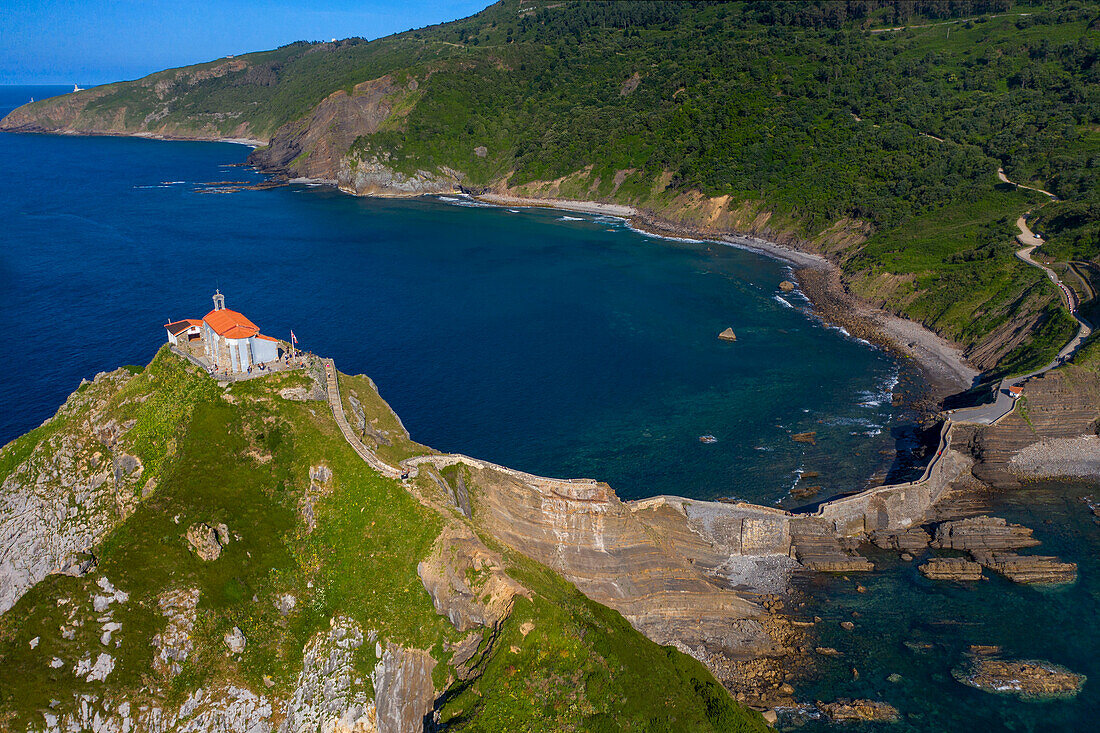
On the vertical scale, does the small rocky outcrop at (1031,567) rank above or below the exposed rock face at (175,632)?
below

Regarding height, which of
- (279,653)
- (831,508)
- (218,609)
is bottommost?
(831,508)

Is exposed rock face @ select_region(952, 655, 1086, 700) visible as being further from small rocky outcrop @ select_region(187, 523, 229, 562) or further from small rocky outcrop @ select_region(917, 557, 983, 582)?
small rocky outcrop @ select_region(187, 523, 229, 562)

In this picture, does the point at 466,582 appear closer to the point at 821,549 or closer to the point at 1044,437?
the point at 821,549

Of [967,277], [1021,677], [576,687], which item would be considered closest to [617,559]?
[576,687]

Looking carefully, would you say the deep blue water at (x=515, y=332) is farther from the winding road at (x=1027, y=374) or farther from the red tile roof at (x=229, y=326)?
the red tile roof at (x=229, y=326)

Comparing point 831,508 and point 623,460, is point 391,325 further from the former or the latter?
point 831,508

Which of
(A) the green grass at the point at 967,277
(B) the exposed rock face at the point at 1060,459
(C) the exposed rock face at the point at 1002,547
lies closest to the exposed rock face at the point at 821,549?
(C) the exposed rock face at the point at 1002,547

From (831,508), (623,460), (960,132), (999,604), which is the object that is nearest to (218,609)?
(623,460)
